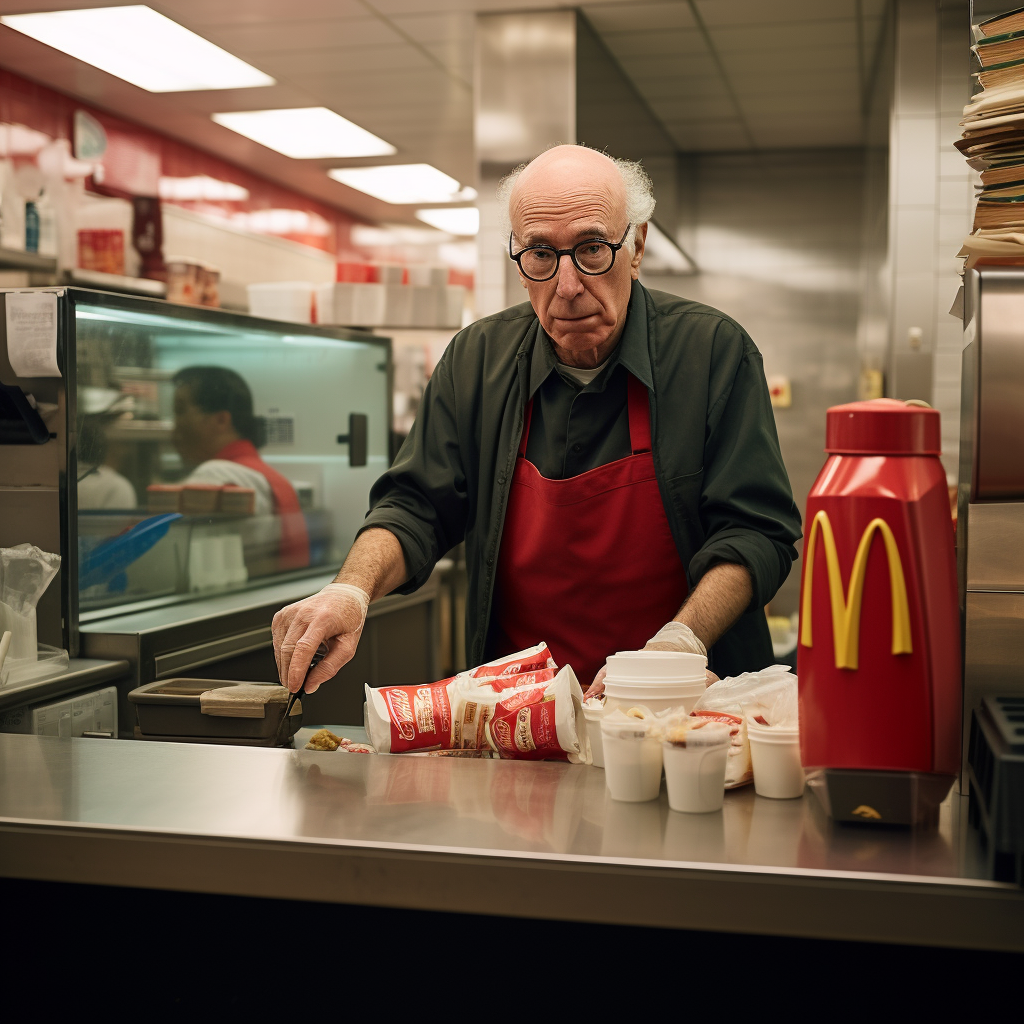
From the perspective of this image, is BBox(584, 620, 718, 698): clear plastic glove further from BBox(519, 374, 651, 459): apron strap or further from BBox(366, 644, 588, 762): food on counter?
BBox(519, 374, 651, 459): apron strap

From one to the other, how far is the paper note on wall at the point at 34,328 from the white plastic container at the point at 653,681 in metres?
1.55

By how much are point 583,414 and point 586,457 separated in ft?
0.26

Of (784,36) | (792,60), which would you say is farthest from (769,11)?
(792,60)

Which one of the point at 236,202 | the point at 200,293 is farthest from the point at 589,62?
the point at 236,202

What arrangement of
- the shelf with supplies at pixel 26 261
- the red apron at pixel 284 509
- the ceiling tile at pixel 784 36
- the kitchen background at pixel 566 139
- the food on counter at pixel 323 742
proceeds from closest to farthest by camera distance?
the food on counter at pixel 323 742, the red apron at pixel 284 509, the kitchen background at pixel 566 139, the shelf with supplies at pixel 26 261, the ceiling tile at pixel 784 36

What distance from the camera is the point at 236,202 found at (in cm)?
751

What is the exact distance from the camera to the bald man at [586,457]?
1827 mm

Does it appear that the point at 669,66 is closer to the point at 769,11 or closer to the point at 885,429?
the point at 769,11

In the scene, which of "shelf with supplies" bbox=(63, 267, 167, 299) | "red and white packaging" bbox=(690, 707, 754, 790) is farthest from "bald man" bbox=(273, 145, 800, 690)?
"shelf with supplies" bbox=(63, 267, 167, 299)

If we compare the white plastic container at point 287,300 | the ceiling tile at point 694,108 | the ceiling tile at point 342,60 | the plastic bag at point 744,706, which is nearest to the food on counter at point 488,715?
the plastic bag at point 744,706

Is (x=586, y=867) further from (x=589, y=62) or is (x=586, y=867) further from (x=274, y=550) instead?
(x=589, y=62)

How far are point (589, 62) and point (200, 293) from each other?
6.50 ft

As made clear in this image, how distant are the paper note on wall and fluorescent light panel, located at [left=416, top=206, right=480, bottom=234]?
6.71 meters

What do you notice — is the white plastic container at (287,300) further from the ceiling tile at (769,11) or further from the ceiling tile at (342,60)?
the ceiling tile at (769,11)
